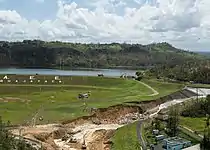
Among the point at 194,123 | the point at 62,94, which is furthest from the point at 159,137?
the point at 62,94

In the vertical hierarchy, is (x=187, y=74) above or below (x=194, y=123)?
above

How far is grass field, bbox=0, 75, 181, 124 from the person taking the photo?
77.0m

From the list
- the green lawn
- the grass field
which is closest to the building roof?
the green lawn

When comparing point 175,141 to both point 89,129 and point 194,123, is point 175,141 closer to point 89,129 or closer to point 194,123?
point 194,123

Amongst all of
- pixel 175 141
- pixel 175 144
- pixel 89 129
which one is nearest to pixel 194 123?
pixel 175 141

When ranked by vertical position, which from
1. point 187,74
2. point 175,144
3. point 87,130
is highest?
point 187,74

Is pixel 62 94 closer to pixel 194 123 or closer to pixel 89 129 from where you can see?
pixel 89 129

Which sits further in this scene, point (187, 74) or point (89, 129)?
point (187, 74)

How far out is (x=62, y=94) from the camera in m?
104

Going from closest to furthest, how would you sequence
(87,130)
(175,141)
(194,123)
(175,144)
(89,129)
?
(175,144) → (175,141) → (194,123) → (87,130) → (89,129)

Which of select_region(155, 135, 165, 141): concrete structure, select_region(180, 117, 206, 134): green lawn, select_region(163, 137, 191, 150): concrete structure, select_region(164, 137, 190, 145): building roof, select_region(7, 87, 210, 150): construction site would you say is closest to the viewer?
select_region(163, 137, 191, 150): concrete structure

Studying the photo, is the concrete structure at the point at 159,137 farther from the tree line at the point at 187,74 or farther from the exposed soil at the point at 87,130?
the tree line at the point at 187,74

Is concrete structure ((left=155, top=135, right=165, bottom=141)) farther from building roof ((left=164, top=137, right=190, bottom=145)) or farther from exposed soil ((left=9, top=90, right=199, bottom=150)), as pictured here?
exposed soil ((left=9, top=90, right=199, bottom=150))

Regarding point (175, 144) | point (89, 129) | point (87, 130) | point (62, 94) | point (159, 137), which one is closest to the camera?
point (175, 144)
